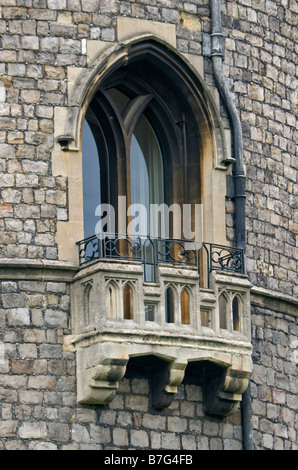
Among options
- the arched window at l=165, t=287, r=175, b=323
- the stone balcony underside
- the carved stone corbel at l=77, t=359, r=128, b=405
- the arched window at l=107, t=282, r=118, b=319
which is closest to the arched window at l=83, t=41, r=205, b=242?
the arched window at l=165, t=287, r=175, b=323

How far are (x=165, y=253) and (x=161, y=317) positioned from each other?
4.21ft

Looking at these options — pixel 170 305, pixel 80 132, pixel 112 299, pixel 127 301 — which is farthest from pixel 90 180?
pixel 112 299

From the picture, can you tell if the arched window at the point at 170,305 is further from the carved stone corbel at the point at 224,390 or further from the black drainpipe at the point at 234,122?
the black drainpipe at the point at 234,122

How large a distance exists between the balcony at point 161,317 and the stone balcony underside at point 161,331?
0.04 ft

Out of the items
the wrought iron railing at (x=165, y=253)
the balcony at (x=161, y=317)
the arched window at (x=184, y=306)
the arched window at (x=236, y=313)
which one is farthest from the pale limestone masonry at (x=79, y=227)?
the arched window at (x=236, y=313)

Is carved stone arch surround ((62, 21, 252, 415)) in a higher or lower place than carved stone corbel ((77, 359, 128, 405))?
higher

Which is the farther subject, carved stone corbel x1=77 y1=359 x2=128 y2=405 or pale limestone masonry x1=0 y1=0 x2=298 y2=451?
pale limestone masonry x1=0 y1=0 x2=298 y2=451

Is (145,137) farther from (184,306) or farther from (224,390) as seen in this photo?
(224,390)

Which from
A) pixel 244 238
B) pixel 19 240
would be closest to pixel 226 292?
pixel 244 238

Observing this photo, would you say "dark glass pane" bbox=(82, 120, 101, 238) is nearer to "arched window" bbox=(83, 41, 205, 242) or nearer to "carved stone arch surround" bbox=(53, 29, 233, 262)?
"arched window" bbox=(83, 41, 205, 242)

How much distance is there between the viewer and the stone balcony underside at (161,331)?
75.8ft

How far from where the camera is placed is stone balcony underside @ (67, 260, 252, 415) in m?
23.1

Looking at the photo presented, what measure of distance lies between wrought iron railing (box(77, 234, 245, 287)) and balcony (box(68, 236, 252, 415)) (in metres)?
0.01

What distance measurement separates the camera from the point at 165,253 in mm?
24484
